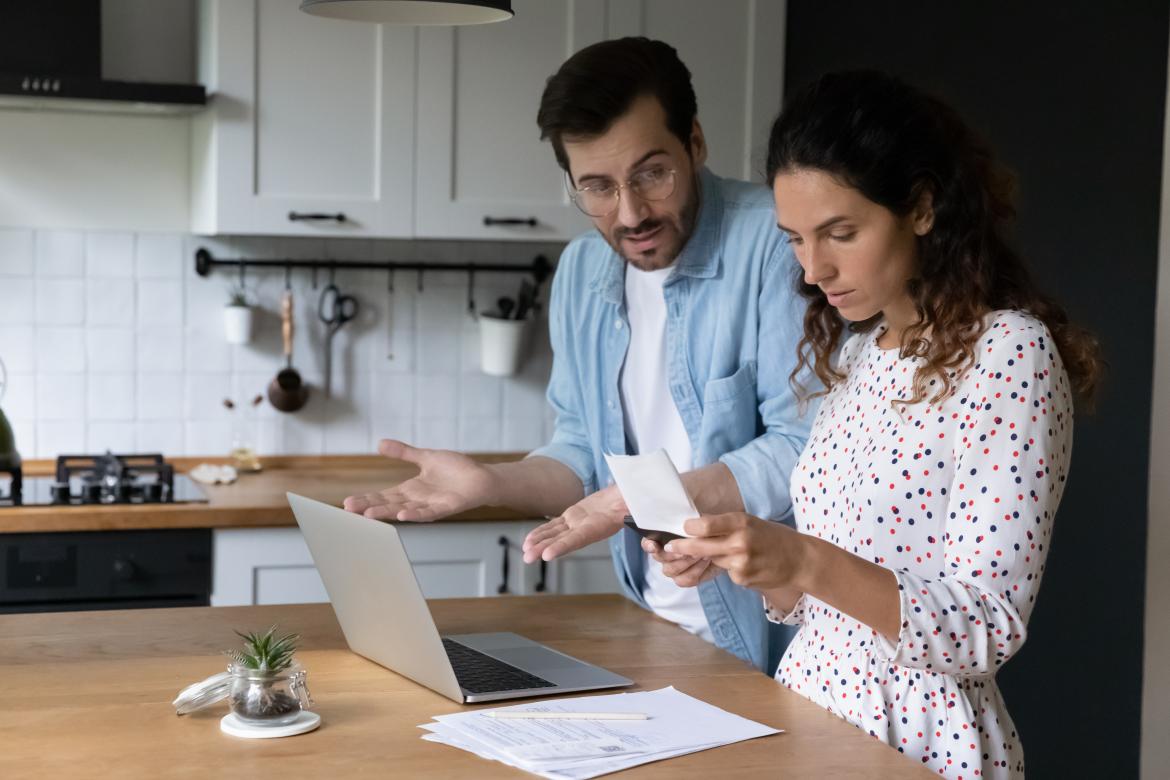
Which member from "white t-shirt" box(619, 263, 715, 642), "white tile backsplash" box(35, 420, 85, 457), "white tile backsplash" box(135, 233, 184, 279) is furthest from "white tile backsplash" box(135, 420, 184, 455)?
"white t-shirt" box(619, 263, 715, 642)

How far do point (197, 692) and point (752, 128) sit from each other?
2.57 meters

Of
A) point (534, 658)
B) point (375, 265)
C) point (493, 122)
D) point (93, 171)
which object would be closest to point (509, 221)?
point (493, 122)

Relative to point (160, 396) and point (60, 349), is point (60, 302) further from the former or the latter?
point (160, 396)

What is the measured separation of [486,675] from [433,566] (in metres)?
1.67

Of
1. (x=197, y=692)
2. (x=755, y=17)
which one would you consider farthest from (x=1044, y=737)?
(x=197, y=692)

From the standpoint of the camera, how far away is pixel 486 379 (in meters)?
3.99

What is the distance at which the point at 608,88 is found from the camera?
2.11 meters

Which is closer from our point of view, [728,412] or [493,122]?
[728,412]

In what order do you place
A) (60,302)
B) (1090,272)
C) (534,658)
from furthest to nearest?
(60,302) < (1090,272) < (534,658)

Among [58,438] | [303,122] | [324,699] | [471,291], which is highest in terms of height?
[303,122]

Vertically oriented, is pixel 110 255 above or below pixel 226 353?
above

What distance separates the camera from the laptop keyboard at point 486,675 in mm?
1691

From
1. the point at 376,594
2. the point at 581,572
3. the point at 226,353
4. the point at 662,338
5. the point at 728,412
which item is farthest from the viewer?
the point at 226,353

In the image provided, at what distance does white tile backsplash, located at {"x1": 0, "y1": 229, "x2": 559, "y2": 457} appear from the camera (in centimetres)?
363
